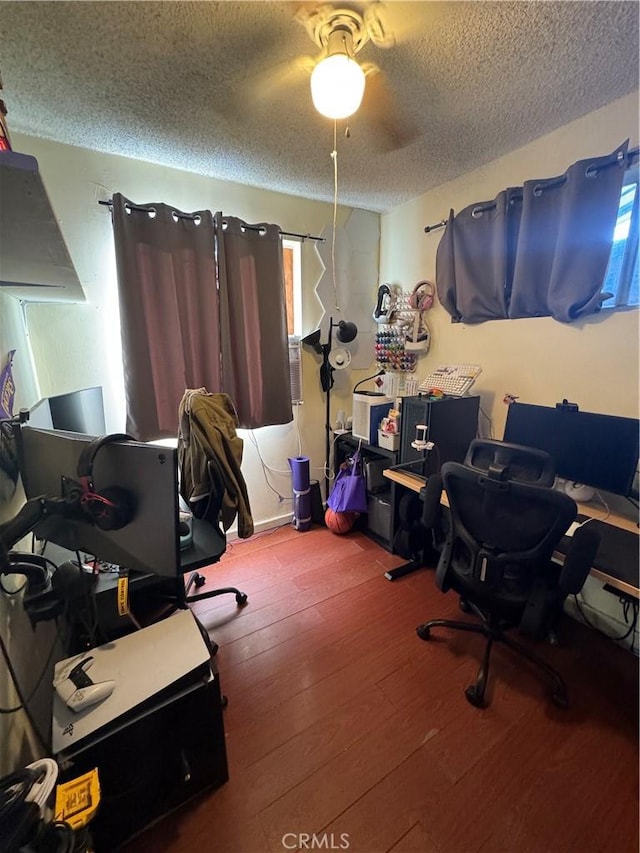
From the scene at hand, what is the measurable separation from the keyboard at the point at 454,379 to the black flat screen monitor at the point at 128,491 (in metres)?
1.74

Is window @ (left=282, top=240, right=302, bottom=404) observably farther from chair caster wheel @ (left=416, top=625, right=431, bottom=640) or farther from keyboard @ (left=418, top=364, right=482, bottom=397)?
chair caster wheel @ (left=416, top=625, right=431, bottom=640)

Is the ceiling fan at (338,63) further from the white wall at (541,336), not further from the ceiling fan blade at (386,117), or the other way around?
the white wall at (541,336)

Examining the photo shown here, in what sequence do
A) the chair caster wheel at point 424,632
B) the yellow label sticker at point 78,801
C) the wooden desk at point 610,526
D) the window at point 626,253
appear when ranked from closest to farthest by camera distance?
the yellow label sticker at point 78,801
the wooden desk at point 610,526
the window at point 626,253
the chair caster wheel at point 424,632

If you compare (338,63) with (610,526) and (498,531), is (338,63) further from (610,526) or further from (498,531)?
(610,526)

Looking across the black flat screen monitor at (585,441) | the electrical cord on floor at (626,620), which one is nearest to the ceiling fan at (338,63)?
the black flat screen monitor at (585,441)

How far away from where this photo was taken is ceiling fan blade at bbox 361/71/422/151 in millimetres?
1367

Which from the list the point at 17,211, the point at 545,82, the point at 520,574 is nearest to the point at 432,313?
the point at 545,82

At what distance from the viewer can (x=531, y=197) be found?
1.73 meters

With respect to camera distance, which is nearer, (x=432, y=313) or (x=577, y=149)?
(x=577, y=149)

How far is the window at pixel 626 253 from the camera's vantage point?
4.85 feet

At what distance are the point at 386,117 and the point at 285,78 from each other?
492 millimetres

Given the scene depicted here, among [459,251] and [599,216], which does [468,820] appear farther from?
[459,251]

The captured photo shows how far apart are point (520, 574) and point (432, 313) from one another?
1.79 meters

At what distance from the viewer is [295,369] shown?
2619 mm
